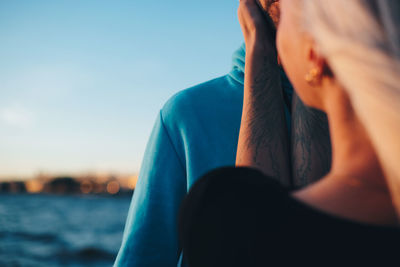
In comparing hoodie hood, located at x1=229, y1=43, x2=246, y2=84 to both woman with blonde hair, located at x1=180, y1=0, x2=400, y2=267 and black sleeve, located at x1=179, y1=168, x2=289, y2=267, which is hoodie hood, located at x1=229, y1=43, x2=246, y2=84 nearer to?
woman with blonde hair, located at x1=180, y1=0, x2=400, y2=267

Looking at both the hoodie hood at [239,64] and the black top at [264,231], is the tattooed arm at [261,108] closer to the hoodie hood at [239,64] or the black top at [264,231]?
the hoodie hood at [239,64]

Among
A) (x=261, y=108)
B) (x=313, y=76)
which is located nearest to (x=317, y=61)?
(x=313, y=76)

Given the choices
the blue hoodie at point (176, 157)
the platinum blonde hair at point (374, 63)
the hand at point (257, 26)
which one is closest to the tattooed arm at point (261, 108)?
the hand at point (257, 26)

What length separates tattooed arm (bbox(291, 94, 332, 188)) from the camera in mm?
1531

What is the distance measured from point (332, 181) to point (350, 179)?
52 millimetres

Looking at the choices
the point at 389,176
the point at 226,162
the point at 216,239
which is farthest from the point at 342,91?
the point at 226,162

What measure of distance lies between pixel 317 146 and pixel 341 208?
2.24 ft

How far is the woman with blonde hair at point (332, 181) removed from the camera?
867mm

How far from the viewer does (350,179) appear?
97 centimetres

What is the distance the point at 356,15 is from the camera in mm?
890

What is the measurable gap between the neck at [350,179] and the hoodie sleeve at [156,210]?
0.88m

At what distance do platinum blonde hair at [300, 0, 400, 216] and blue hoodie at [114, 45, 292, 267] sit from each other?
97 centimetres

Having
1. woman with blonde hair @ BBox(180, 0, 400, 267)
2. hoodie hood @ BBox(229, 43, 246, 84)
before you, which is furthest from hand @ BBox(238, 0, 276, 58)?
woman with blonde hair @ BBox(180, 0, 400, 267)

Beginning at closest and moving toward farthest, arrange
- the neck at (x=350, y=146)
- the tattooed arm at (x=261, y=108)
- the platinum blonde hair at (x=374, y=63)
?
the platinum blonde hair at (x=374, y=63) < the neck at (x=350, y=146) < the tattooed arm at (x=261, y=108)
